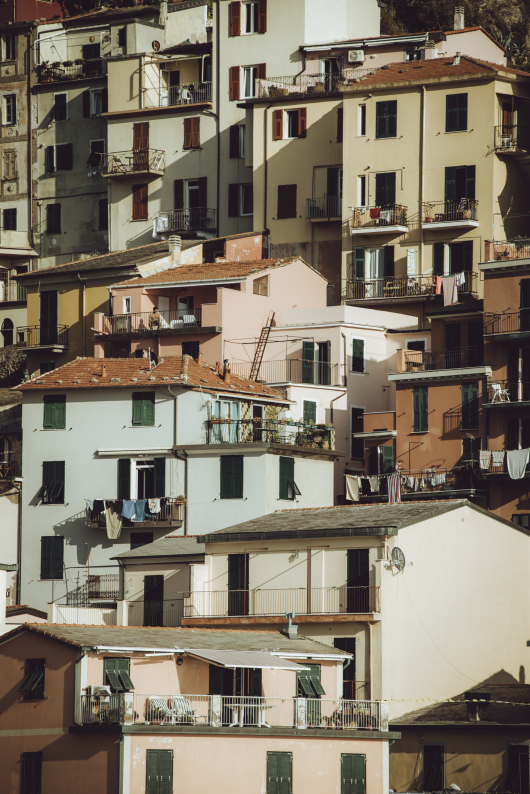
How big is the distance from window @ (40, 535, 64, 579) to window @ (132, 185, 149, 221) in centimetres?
2827

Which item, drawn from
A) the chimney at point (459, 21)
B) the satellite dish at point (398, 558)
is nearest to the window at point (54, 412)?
the satellite dish at point (398, 558)

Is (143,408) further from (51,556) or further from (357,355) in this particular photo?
(357,355)

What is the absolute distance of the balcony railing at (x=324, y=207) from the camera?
76.2 metres

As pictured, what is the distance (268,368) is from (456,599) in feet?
69.8

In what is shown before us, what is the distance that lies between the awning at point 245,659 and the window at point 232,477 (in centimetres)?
1332

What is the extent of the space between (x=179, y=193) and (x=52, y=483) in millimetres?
26837

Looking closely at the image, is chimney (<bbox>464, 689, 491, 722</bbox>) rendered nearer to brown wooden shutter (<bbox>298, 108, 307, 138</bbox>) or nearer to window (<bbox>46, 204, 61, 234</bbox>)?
brown wooden shutter (<bbox>298, 108, 307, 138</bbox>)

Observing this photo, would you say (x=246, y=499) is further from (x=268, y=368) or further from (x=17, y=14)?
(x=17, y=14)

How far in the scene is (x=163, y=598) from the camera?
53781 millimetres

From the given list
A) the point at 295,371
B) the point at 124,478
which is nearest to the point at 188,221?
the point at 295,371

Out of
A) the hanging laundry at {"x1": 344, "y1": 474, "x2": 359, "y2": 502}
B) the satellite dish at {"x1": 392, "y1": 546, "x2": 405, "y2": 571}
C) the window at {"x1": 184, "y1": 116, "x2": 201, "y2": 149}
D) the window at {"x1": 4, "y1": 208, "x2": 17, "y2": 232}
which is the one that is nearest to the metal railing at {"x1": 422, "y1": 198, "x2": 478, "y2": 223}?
the hanging laundry at {"x1": 344, "y1": 474, "x2": 359, "y2": 502}

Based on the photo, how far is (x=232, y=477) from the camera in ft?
189

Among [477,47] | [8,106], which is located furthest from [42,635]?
[8,106]

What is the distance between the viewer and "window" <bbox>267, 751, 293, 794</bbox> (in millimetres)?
42594
